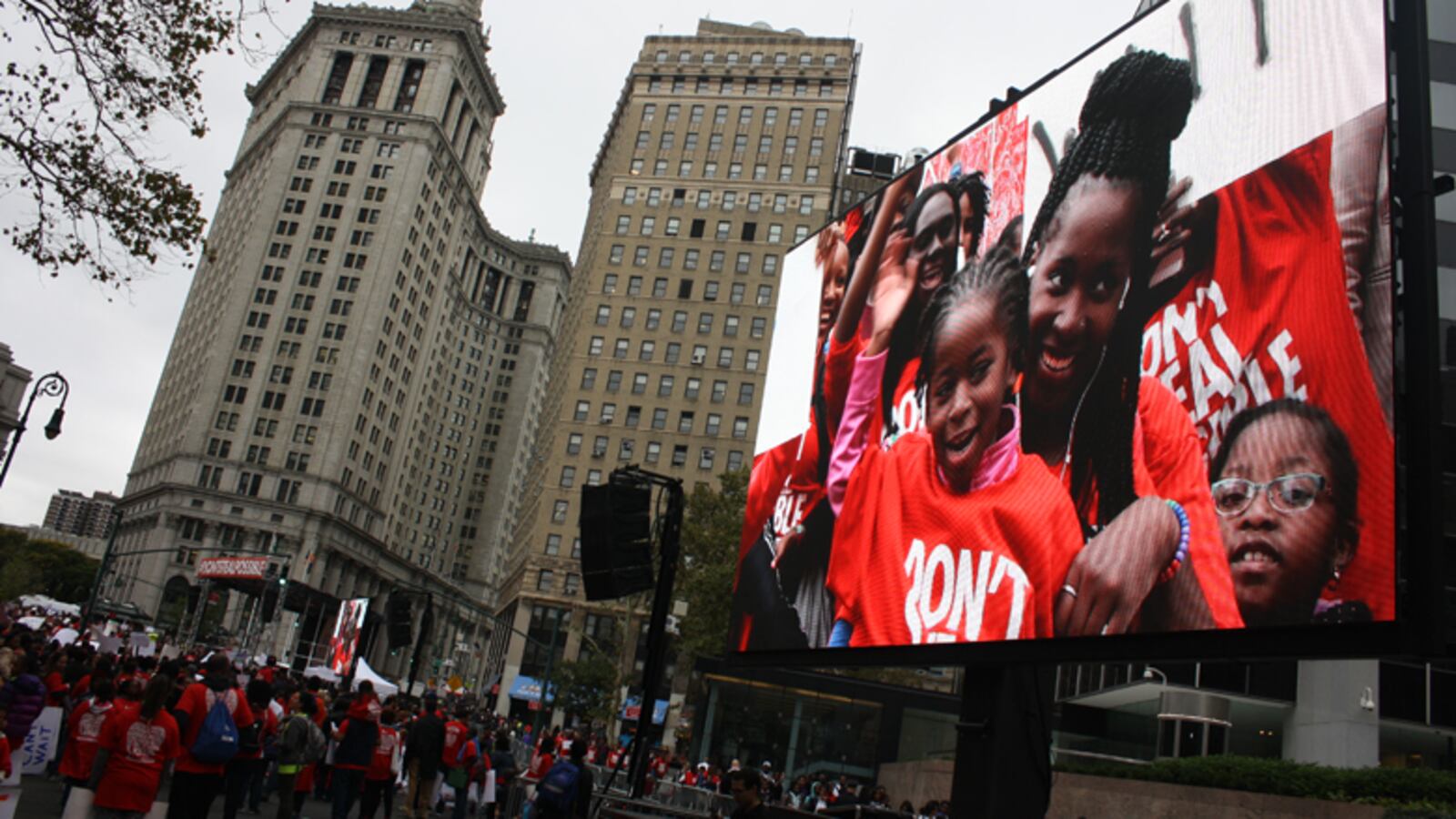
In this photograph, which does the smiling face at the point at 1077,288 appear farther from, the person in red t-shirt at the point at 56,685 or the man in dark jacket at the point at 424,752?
the person in red t-shirt at the point at 56,685

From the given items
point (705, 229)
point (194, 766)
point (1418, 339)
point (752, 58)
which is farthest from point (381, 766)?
point (752, 58)

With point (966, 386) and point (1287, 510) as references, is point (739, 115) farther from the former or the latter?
point (1287, 510)

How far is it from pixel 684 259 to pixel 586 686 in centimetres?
3522

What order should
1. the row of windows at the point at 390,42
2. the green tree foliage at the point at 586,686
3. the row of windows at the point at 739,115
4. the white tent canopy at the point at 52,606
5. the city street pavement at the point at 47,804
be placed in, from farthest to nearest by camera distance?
the row of windows at the point at 390,42, the row of windows at the point at 739,115, the green tree foliage at the point at 586,686, the white tent canopy at the point at 52,606, the city street pavement at the point at 47,804

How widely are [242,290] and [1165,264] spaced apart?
118 meters

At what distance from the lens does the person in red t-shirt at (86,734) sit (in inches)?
431

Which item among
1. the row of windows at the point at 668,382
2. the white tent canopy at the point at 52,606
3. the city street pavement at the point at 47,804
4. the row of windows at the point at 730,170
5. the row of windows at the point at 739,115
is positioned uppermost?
the row of windows at the point at 739,115

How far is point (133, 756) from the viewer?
934cm

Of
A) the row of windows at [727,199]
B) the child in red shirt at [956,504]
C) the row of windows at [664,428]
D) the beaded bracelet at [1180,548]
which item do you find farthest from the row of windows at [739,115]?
the beaded bracelet at [1180,548]

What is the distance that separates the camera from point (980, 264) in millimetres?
12789

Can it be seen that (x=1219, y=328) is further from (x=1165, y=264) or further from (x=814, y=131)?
(x=814, y=131)

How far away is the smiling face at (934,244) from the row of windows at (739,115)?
73.6m

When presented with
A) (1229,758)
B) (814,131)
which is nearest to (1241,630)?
(1229,758)

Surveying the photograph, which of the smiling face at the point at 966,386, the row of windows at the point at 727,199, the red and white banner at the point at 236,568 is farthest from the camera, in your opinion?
the row of windows at the point at 727,199
